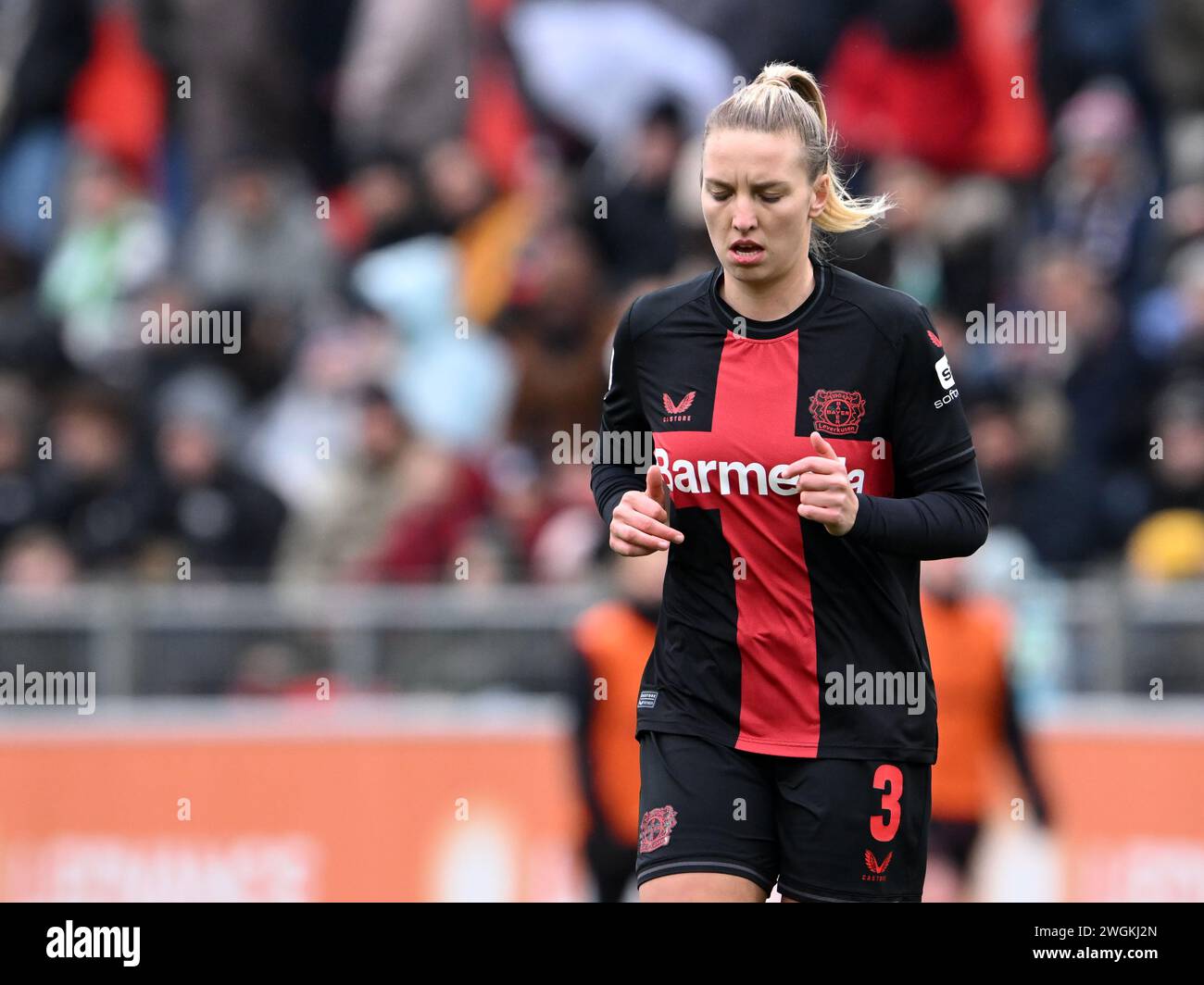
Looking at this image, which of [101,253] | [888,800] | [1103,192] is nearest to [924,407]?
[888,800]

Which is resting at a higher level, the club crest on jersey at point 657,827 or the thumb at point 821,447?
the thumb at point 821,447

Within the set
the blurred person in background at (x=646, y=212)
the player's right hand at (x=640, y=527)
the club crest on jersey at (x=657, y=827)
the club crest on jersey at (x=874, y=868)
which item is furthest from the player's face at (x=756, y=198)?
the blurred person in background at (x=646, y=212)

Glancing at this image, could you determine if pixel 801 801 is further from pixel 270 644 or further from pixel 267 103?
pixel 267 103

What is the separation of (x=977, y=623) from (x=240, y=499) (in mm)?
3821

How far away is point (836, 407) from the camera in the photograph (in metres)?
5.30

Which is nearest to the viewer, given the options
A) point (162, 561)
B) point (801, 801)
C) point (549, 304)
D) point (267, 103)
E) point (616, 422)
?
point (801, 801)

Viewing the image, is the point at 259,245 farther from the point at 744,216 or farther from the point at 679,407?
the point at 744,216

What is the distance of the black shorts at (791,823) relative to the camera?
5199 millimetres

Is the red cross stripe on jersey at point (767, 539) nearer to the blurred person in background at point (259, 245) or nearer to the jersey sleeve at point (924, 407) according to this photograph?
the jersey sleeve at point (924, 407)

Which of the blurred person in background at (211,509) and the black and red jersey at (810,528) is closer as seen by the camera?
the black and red jersey at (810,528)

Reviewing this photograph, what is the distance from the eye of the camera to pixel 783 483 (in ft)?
17.3

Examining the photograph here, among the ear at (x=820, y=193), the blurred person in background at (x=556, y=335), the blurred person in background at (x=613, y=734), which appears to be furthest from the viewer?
the blurred person in background at (x=556, y=335)

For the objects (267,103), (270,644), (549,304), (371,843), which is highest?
(267,103)

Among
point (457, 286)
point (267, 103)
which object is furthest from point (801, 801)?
point (267, 103)
